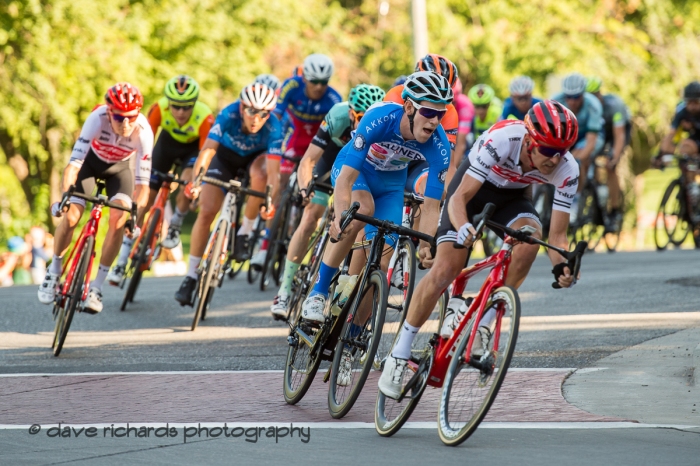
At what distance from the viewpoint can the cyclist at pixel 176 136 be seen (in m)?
11.8

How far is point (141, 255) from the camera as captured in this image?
1172 cm

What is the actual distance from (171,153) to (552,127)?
722 centimetres

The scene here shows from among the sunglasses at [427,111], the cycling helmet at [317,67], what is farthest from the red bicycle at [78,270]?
the sunglasses at [427,111]

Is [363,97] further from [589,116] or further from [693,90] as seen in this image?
[693,90]

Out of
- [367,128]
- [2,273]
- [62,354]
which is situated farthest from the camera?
[2,273]

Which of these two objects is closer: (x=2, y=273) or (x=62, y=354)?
(x=62, y=354)

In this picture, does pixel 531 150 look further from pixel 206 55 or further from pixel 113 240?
pixel 206 55

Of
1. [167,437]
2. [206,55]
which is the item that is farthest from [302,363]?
[206,55]

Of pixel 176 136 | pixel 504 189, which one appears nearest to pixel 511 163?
pixel 504 189

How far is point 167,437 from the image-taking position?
6.15m

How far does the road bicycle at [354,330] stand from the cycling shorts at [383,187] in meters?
0.79

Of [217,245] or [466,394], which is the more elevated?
[217,245]

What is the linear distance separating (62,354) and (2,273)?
13534 millimetres

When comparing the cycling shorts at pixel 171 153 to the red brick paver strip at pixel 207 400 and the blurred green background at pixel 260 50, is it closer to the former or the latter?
the red brick paver strip at pixel 207 400
